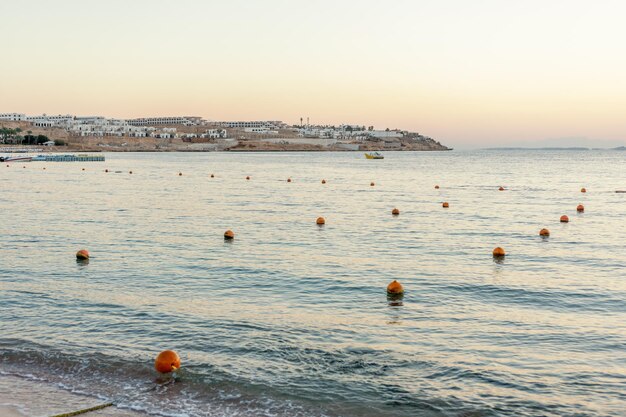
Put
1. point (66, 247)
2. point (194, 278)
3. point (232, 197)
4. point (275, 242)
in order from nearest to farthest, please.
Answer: point (194, 278)
point (66, 247)
point (275, 242)
point (232, 197)

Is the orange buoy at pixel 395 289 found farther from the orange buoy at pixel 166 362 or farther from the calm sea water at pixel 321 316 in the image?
the orange buoy at pixel 166 362

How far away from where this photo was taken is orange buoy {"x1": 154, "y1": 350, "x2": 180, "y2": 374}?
473 inches

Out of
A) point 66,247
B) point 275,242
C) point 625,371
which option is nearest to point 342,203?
point 275,242

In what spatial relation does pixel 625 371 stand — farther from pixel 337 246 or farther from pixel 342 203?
pixel 342 203

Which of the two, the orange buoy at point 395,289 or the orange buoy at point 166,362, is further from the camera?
the orange buoy at point 395,289

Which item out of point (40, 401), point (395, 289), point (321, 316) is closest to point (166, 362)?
point (40, 401)

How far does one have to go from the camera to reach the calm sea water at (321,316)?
442 inches

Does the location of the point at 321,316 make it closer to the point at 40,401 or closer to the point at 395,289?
the point at 395,289

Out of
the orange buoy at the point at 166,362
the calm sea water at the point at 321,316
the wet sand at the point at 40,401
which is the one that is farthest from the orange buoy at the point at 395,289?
the wet sand at the point at 40,401

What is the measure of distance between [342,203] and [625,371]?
115 ft

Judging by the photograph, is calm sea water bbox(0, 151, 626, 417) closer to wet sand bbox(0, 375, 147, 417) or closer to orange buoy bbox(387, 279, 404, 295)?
orange buoy bbox(387, 279, 404, 295)

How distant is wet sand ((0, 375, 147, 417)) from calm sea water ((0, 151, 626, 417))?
411mm

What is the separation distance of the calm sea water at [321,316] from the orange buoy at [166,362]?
0.21m

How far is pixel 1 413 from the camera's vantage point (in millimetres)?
9984
